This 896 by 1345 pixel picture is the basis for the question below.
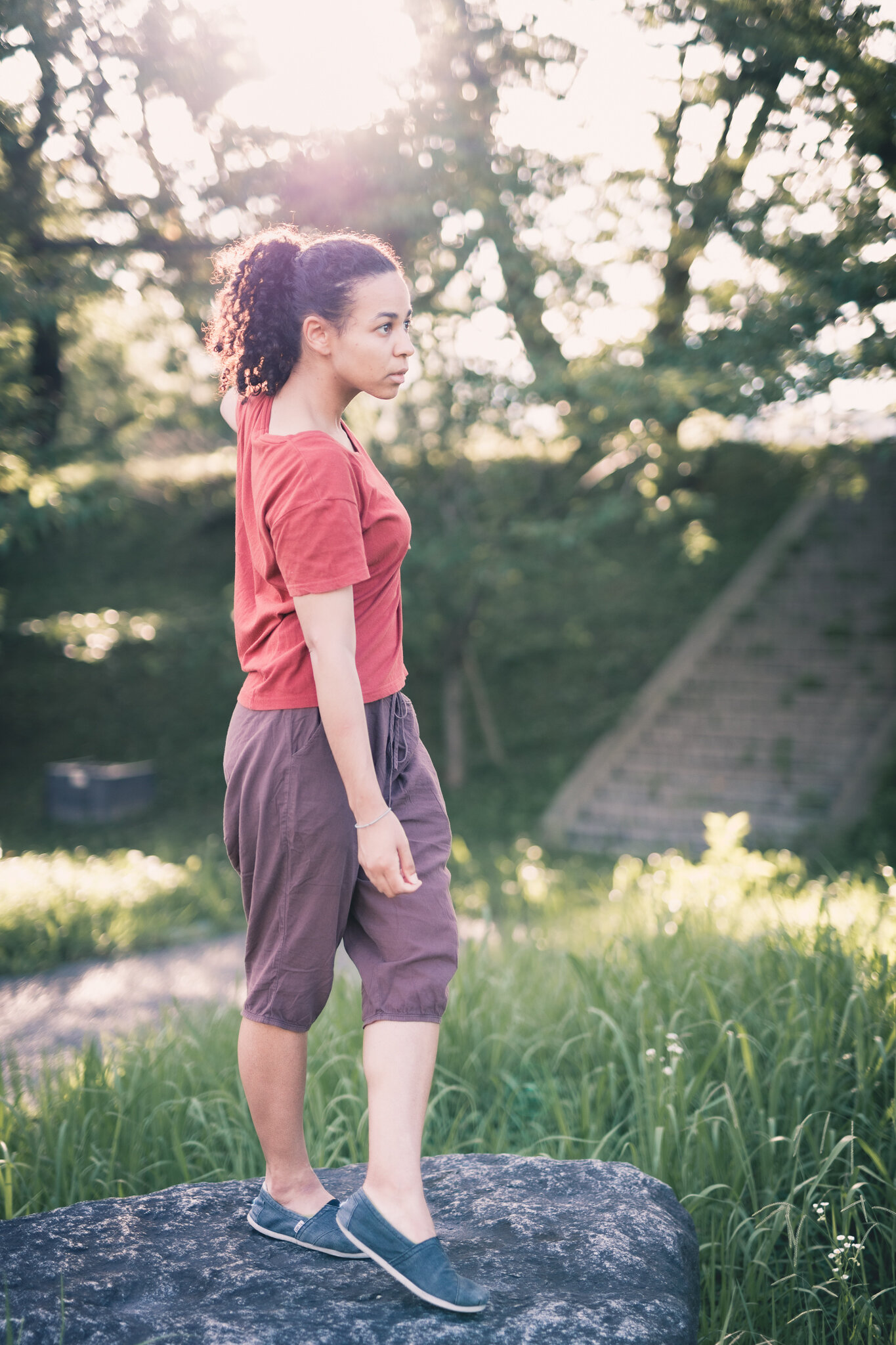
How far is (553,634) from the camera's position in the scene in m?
12.8

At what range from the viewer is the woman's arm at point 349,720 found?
1606mm

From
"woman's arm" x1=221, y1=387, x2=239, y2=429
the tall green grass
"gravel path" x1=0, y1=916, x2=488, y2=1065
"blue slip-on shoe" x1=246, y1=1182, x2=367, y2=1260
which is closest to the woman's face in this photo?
"woman's arm" x1=221, y1=387, x2=239, y2=429

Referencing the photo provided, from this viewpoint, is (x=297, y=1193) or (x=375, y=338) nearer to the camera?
(x=375, y=338)

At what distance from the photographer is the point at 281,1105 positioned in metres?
1.80

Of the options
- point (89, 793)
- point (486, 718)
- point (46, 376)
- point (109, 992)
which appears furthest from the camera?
point (486, 718)

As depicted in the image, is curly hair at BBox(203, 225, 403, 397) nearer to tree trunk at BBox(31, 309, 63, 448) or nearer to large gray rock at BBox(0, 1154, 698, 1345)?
large gray rock at BBox(0, 1154, 698, 1345)

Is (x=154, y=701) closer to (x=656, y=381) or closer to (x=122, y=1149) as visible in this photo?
(x=656, y=381)

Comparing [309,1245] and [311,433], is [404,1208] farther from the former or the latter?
[311,433]

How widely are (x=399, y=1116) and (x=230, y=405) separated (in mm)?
1380

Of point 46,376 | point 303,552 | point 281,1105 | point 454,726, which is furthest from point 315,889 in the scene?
point 46,376

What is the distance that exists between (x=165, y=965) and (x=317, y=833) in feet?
14.4

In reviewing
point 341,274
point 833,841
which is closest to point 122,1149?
point 341,274

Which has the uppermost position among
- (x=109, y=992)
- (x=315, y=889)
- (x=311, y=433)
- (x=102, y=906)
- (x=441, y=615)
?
(x=441, y=615)

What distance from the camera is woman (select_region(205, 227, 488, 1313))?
5.29 ft
